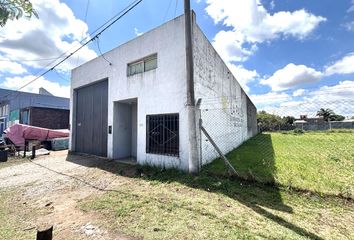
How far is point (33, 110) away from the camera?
2014cm

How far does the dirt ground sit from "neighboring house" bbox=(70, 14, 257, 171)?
65.2 inches

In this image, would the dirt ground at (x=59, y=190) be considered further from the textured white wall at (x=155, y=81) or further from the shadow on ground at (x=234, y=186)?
the textured white wall at (x=155, y=81)

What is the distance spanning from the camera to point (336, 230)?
351 cm

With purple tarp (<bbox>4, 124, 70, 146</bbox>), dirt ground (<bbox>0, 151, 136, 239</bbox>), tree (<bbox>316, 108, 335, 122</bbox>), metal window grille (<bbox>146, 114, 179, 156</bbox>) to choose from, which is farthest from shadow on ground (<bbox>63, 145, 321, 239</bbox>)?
purple tarp (<bbox>4, 124, 70, 146</bbox>)

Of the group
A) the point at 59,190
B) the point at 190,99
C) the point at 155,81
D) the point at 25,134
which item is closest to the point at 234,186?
the point at 190,99

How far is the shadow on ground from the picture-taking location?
4.25 m

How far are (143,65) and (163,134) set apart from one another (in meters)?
3.41

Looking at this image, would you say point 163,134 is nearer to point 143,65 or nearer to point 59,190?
point 143,65

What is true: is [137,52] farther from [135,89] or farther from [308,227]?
[308,227]

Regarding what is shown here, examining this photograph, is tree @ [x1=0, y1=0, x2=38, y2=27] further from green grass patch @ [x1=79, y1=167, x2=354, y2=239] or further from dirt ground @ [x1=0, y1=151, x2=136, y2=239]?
green grass patch @ [x1=79, y1=167, x2=354, y2=239]

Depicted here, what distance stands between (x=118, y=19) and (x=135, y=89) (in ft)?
9.53

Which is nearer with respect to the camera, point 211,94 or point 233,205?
point 233,205

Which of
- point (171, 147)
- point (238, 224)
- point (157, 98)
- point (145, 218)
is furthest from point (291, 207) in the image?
point (157, 98)

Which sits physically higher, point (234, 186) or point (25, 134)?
point (25, 134)
